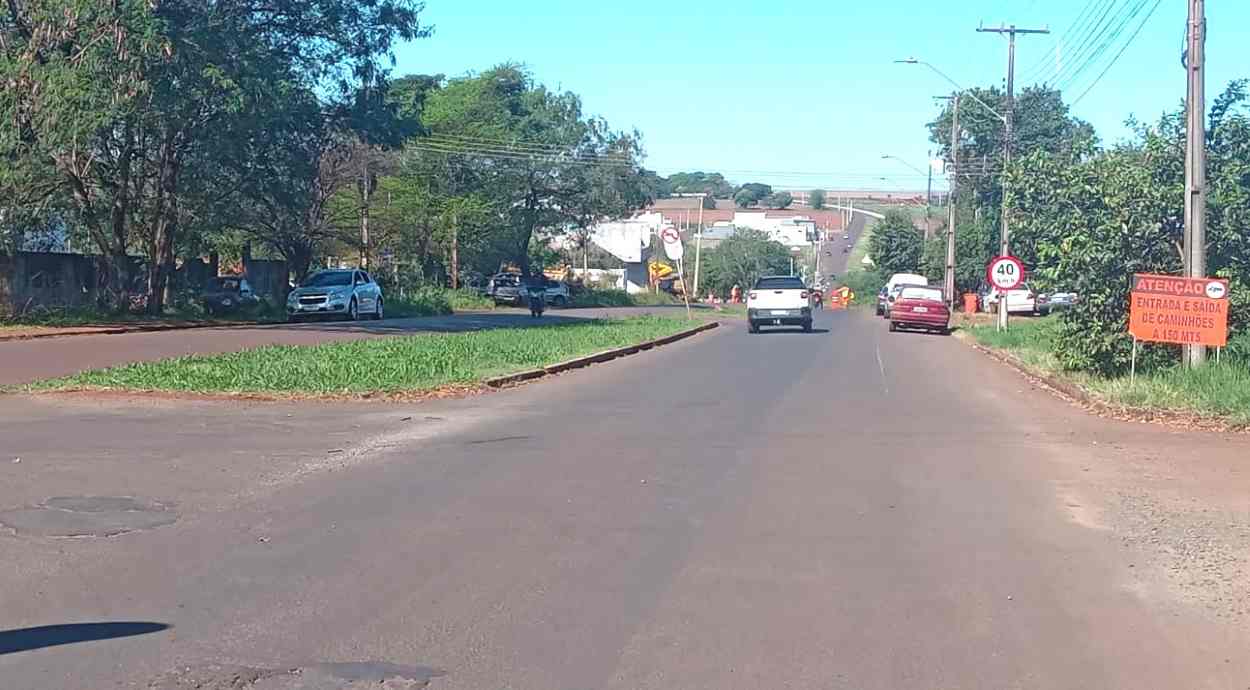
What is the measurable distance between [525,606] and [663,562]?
1.35 m

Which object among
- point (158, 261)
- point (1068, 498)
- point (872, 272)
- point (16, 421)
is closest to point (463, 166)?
point (158, 261)

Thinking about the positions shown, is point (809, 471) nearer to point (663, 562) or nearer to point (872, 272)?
point (663, 562)

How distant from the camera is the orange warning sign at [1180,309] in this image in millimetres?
18359

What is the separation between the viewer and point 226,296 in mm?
42438

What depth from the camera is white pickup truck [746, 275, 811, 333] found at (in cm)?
4084

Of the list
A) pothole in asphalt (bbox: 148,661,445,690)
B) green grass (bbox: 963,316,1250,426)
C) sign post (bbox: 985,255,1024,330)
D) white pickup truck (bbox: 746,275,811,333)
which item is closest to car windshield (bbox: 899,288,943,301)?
white pickup truck (bbox: 746,275,811,333)

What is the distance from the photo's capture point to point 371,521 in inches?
385

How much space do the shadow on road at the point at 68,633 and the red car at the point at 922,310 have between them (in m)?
39.8

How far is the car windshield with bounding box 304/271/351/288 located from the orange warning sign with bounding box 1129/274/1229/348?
1075 inches

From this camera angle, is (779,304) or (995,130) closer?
(779,304)

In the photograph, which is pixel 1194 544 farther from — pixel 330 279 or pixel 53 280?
pixel 330 279

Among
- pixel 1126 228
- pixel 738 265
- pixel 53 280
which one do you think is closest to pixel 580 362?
pixel 1126 228

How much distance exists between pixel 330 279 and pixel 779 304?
13.5 metres

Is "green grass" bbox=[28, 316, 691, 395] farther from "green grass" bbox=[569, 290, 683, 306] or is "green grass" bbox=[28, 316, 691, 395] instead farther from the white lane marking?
"green grass" bbox=[569, 290, 683, 306]
